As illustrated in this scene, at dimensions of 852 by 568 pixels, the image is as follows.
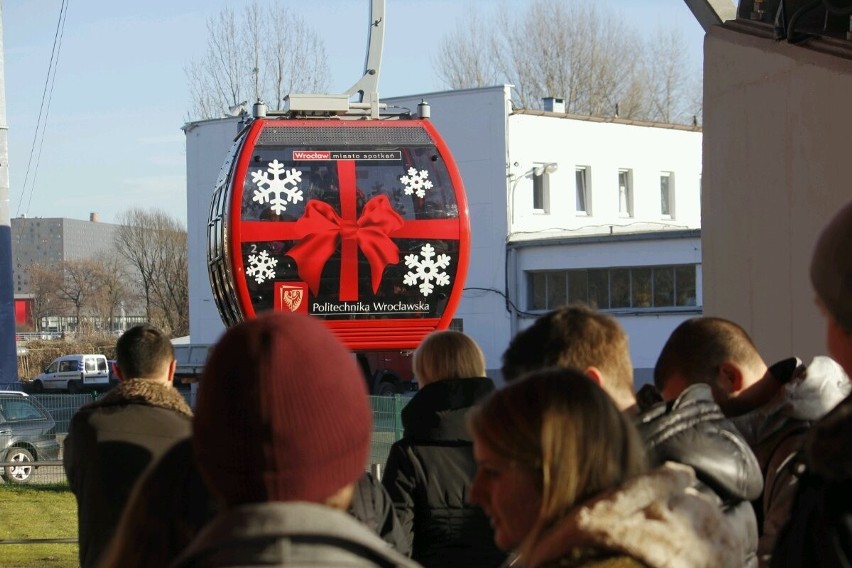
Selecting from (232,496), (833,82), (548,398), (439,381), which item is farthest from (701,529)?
(833,82)

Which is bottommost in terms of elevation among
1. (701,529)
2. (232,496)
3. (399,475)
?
(399,475)

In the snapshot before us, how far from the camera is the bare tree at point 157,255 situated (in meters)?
80.9

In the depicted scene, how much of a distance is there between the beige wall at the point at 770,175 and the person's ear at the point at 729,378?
12.4 ft

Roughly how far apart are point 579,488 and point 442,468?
234 centimetres

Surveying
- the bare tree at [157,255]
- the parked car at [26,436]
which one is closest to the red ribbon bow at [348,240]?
the parked car at [26,436]

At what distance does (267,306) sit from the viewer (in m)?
14.0

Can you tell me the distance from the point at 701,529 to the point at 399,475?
7.58 feet

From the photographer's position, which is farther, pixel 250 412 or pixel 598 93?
pixel 598 93

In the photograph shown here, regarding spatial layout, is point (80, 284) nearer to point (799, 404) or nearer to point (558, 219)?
point (558, 219)

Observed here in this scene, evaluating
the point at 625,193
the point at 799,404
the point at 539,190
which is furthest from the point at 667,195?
the point at 799,404

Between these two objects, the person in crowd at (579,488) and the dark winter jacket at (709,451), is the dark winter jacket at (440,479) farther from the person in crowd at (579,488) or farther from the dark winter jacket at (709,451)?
the person in crowd at (579,488)

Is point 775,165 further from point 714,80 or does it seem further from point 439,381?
point 439,381

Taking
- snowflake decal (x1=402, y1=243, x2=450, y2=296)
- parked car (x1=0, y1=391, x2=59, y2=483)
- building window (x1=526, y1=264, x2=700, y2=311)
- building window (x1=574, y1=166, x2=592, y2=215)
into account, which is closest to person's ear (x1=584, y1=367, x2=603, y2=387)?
snowflake decal (x1=402, y1=243, x2=450, y2=296)

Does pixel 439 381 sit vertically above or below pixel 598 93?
below
